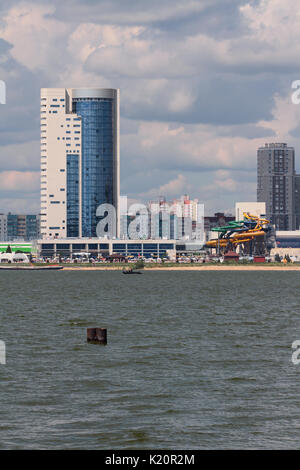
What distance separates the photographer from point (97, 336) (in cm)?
7669

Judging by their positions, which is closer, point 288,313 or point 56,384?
point 56,384

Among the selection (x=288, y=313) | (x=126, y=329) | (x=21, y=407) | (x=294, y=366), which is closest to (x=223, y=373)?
(x=294, y=366)

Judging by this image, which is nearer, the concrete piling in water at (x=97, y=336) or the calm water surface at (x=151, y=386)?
the calm water surface at (x=151, y=386)

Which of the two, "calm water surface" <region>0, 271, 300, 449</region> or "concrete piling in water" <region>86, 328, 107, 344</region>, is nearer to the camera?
"calm water surface" <region>0, 271, 300, 449</region>

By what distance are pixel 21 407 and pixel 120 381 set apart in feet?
32.5

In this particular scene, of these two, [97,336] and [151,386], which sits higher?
[97,336]

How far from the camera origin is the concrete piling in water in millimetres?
75938

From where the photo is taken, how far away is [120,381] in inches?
2201

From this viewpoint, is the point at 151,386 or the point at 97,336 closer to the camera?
the point at 151,386

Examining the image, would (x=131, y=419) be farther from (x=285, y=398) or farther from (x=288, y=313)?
(x=288, y=313)

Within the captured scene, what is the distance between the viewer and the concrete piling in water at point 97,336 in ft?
249

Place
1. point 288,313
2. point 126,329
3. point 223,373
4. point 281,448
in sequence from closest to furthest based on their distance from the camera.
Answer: point 281,448
point 223,373
point 126,329
point 288,313

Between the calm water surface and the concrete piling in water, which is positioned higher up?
the concrete piling in water

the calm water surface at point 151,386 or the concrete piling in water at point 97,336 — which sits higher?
the concrete piling in water at point 97,336
